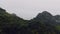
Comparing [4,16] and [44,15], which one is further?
[44,15]

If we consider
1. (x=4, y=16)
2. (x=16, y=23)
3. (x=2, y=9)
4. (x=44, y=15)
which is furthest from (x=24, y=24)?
(x=44, y=15)

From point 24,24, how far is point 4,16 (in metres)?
3.19

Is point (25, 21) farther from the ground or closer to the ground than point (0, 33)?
farther from the ground

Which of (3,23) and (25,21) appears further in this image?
(25,21)

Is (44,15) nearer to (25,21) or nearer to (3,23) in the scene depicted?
(25,21)

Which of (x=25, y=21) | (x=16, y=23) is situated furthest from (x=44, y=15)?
(x=16, y=23)

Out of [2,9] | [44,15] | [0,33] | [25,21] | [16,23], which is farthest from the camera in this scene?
[44,15]

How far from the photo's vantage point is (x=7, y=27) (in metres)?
28.7

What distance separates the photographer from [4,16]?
30766 mm

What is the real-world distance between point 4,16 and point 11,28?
2612 millimetres

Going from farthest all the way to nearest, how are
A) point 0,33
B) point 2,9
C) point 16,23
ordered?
point 2,9, point 16,23, point 0,33

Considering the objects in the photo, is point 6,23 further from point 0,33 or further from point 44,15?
point 44,15

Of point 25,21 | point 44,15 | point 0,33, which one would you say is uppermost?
point 44,15

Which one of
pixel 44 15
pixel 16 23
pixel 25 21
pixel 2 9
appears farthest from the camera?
pixel 44 15
